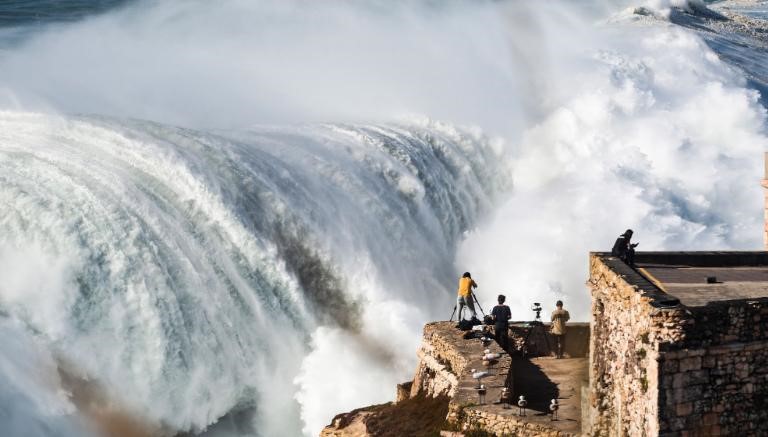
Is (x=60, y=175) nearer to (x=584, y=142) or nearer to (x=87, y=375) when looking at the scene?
(x=87, y=375)

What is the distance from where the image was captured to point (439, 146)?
113ft

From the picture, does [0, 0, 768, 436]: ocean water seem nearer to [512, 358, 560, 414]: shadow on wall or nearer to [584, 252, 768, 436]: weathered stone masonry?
[512, 358, 560, 414]: shadow on wall

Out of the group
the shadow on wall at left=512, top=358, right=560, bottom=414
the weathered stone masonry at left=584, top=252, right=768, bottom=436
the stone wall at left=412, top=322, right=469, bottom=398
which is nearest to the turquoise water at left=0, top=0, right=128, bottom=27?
the stone wall at left=412, top=322, right=469, bottom=398

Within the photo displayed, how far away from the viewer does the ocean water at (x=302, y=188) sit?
61.8 feet

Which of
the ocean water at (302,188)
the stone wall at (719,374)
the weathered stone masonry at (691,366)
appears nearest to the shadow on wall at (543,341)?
the ocean water at (302,188)

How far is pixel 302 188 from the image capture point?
2516 cm

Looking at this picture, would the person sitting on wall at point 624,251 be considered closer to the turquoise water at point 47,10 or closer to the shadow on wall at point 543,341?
the shadow on wall at point 543,341

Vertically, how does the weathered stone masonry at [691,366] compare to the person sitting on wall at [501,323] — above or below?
below

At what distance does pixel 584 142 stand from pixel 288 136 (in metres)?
12.8

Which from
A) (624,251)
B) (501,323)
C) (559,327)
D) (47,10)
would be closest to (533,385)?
(501,323)

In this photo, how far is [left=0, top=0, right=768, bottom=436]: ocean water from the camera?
18844mm

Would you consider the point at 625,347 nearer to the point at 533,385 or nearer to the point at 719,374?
the point at 719,374

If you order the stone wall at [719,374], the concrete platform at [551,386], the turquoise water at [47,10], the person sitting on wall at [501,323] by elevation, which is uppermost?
the turquoise water at [47,10]

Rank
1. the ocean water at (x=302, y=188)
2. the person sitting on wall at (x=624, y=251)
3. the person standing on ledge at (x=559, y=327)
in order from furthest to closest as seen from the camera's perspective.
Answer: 1. the ocean water at (x=302, y=188)
2. the person standing on ledge at (x=559, y=327)
3. the person sitting on wall at (x=624, y=251)
